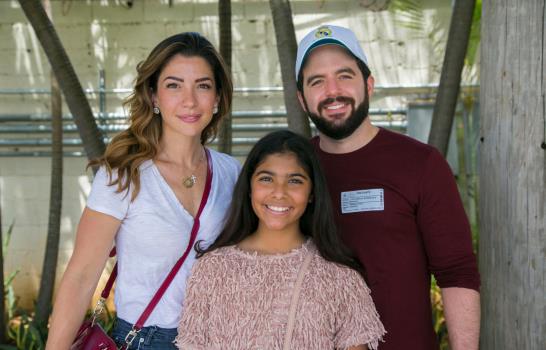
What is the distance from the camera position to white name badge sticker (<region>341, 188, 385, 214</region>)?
2328 mm

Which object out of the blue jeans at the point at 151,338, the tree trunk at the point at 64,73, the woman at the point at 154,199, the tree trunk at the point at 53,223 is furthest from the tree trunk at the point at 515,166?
the tree trunk at the point at 53,223

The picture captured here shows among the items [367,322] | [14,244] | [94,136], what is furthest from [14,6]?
[367,322]

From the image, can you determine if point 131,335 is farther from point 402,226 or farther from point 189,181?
point 402,226

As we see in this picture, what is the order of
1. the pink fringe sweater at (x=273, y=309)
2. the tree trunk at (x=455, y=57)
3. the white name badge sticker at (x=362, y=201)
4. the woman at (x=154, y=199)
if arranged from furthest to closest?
the tree trunk at (x=455, y=57) → the white name badge sticker at (x=362, y=201) → the woman at (x=154, y=199) → the pink fringe sweater at (x=273, y=309)

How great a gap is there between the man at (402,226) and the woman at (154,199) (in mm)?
486

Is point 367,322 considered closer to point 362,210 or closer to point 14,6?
point 362,210

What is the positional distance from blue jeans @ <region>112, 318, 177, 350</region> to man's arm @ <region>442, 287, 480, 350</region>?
1022 mm

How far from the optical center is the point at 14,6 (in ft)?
20.7

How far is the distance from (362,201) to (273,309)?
1.75ft

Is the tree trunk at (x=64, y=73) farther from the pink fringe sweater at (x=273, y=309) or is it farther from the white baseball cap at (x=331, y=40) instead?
the pink fringe sweater at (x=273, y=309)

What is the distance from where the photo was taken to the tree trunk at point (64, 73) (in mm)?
3795

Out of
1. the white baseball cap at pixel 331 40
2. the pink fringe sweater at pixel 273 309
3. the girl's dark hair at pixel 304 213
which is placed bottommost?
the pink fringe sweater at pixel 273 309

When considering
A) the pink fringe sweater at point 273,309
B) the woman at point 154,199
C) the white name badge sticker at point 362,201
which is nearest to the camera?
the pink fringe sweater at point 273,309

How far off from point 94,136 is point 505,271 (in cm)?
257
